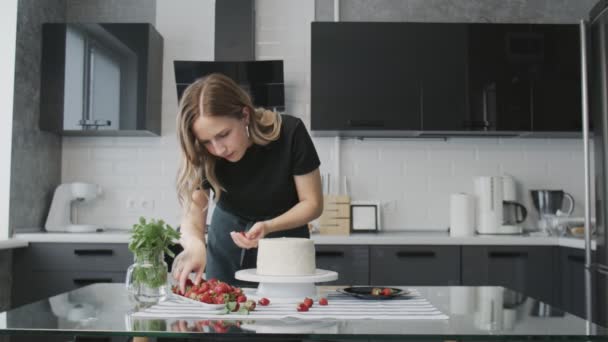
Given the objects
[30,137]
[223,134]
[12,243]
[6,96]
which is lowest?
[12,243]

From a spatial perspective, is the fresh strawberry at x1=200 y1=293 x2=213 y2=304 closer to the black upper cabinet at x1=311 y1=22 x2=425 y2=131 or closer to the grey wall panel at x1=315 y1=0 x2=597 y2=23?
the black upper cabinet at x1=311 y1=22 x2=425 y2=131

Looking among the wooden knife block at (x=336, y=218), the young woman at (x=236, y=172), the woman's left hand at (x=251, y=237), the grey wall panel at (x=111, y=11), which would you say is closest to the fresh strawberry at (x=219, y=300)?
the woman's left hand at (x=251, y=237)

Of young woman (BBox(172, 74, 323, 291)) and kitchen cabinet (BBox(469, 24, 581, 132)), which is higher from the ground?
kitchen cabinet (BBox(469, 24, 581, 132))

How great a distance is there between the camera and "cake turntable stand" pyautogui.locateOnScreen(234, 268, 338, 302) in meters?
1.54

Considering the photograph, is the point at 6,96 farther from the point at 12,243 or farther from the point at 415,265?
the point at 415,265

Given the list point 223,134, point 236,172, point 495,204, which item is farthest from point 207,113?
point 495,204

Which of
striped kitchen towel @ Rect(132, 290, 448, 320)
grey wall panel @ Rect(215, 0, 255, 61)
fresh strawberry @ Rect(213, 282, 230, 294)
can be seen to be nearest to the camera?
striped kitchen towel @ Rect(132, 290, 448, 320)

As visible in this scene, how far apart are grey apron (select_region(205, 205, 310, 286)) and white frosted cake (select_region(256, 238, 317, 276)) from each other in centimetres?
57

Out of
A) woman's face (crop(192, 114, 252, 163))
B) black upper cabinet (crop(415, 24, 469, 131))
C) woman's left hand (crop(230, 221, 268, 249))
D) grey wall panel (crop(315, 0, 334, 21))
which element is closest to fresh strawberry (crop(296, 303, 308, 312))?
woman's left hand (crop(230, 221, 268, 249))

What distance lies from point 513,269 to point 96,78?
276cm

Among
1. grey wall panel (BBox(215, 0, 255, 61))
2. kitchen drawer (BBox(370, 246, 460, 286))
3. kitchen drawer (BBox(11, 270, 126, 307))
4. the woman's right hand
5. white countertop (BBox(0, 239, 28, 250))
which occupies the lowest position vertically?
kitchen drawer (BBox(11, 270, 126, 307))

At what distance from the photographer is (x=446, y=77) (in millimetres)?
3795

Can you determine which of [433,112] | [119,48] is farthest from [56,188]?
[433,112]

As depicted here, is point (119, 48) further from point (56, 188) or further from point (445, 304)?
point (445, 304)
